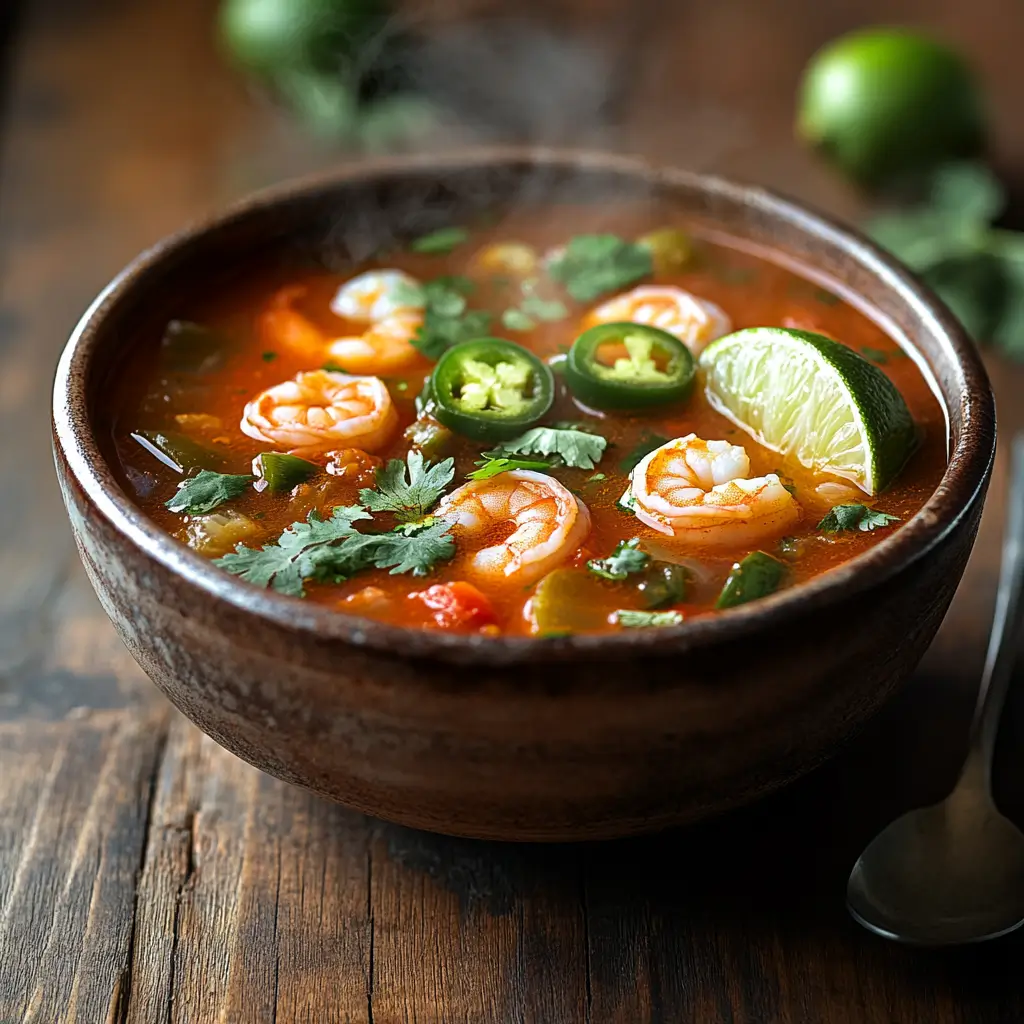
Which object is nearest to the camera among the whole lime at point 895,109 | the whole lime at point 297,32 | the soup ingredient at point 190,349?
the soup ingredient at point 190,349

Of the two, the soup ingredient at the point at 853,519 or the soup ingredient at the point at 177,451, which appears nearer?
the soup ingredient at the point at 853,519

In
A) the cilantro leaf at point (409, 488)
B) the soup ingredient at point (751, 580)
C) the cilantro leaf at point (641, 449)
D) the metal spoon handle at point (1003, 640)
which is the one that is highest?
the soup ingredient at point (751, 580)

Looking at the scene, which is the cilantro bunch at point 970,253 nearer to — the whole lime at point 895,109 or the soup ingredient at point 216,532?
the whole lime at point 895,109

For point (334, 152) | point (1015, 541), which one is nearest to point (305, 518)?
point (1015, 541)

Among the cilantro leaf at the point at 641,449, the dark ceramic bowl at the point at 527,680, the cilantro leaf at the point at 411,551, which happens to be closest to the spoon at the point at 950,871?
the dark ceramic bowl at the point at 527,680

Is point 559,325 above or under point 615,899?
above

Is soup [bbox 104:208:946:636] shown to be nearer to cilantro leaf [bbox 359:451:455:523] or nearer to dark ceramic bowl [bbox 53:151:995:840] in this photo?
cilantro leaf [bbox 359:451:455:523]

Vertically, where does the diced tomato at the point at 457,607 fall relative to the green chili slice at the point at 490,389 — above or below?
below

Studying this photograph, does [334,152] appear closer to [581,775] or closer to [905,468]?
[905,468]
